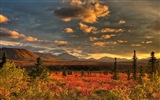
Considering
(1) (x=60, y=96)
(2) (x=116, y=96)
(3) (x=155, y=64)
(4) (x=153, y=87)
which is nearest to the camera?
(2) (x=116, y=96)

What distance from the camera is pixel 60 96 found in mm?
22250

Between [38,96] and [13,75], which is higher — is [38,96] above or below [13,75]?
below

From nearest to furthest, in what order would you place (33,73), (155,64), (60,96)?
(60,96) < (33,73) < (155,64)

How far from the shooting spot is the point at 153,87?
2625 centimetres

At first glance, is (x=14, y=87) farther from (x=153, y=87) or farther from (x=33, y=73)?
(x=153, y=87)

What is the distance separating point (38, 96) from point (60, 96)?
1938mm

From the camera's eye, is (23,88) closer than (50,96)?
No

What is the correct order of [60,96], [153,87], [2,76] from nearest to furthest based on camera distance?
[60,96] → [2,76] → [153,87]

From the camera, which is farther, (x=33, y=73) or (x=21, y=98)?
(x=33, y=73)

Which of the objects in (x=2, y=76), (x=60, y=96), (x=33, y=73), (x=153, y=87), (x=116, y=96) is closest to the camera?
(x=116, y=96)

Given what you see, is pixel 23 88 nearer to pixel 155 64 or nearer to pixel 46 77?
pixel 46 77

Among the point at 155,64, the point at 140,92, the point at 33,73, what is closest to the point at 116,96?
the point at 140,92

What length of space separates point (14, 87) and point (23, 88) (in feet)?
2.83

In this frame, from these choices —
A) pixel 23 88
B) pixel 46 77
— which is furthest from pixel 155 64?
pixel 23 88
